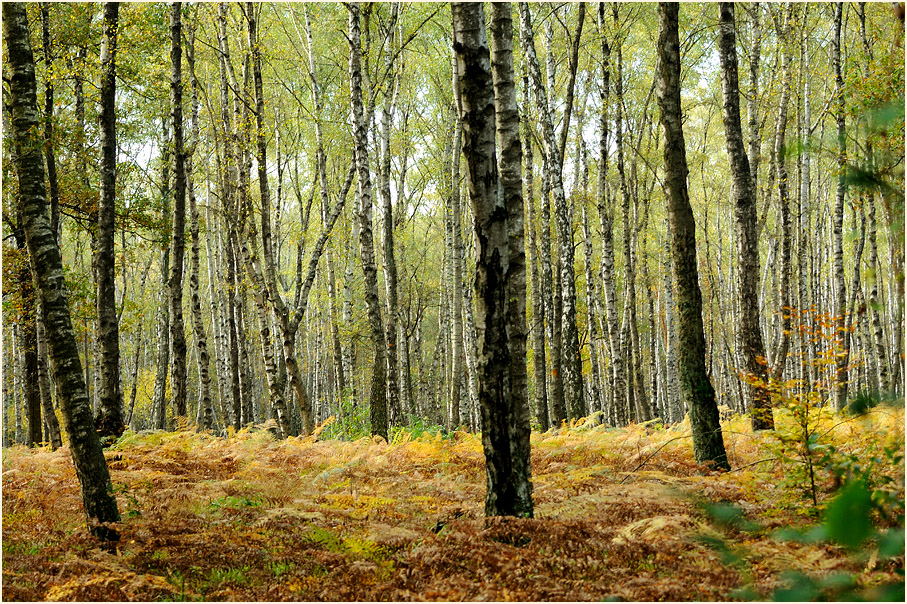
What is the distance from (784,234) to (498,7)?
29.3ft

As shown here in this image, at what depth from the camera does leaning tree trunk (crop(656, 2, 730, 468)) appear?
6219 millimetres

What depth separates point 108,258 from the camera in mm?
7695

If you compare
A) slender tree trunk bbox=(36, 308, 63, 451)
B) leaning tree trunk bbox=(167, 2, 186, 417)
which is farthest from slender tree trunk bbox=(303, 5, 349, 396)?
slender tree trunk bbox=(36, 308, 63, 451)

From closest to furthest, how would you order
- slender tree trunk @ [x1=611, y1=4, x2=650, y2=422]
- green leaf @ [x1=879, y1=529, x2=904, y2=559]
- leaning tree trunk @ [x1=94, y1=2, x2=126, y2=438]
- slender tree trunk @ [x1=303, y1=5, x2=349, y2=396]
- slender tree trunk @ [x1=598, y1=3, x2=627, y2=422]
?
green leaf @ [x1=879, y1=529, x2=904, y2=559] → leaning tree trunk @ [x1=94, y1=2, x2=126, y2=438] → slender tree trunk @ [x1=598, y1=3, x2=627, y2=422] → slender tree trunk @ [x1=611, y1=4, x2=650, y2=422] → slender tree trunk @ [x1=303, y1=5, x2=349, y2=396]

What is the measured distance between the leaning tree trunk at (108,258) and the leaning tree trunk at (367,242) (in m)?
3.56

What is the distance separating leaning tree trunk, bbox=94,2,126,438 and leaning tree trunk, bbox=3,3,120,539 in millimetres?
2630

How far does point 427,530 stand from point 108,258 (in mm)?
5403

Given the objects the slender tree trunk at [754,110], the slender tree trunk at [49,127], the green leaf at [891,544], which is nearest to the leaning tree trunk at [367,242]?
the slender tree trunk at [49,127]

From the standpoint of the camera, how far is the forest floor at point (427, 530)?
149 inches

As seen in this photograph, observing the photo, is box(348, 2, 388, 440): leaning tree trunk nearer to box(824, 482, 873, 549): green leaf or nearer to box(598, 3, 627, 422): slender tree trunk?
box(598, 3, 627, 422): slender tree trunk

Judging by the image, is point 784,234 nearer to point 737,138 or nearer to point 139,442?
point 737,138

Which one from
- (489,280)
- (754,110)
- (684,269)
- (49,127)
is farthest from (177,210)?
(754,110)

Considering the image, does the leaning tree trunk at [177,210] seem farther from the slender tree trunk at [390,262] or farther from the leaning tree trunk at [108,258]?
the slender tree trunk at [390,262]

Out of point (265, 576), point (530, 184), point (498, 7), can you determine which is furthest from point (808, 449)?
point (530, 184)
